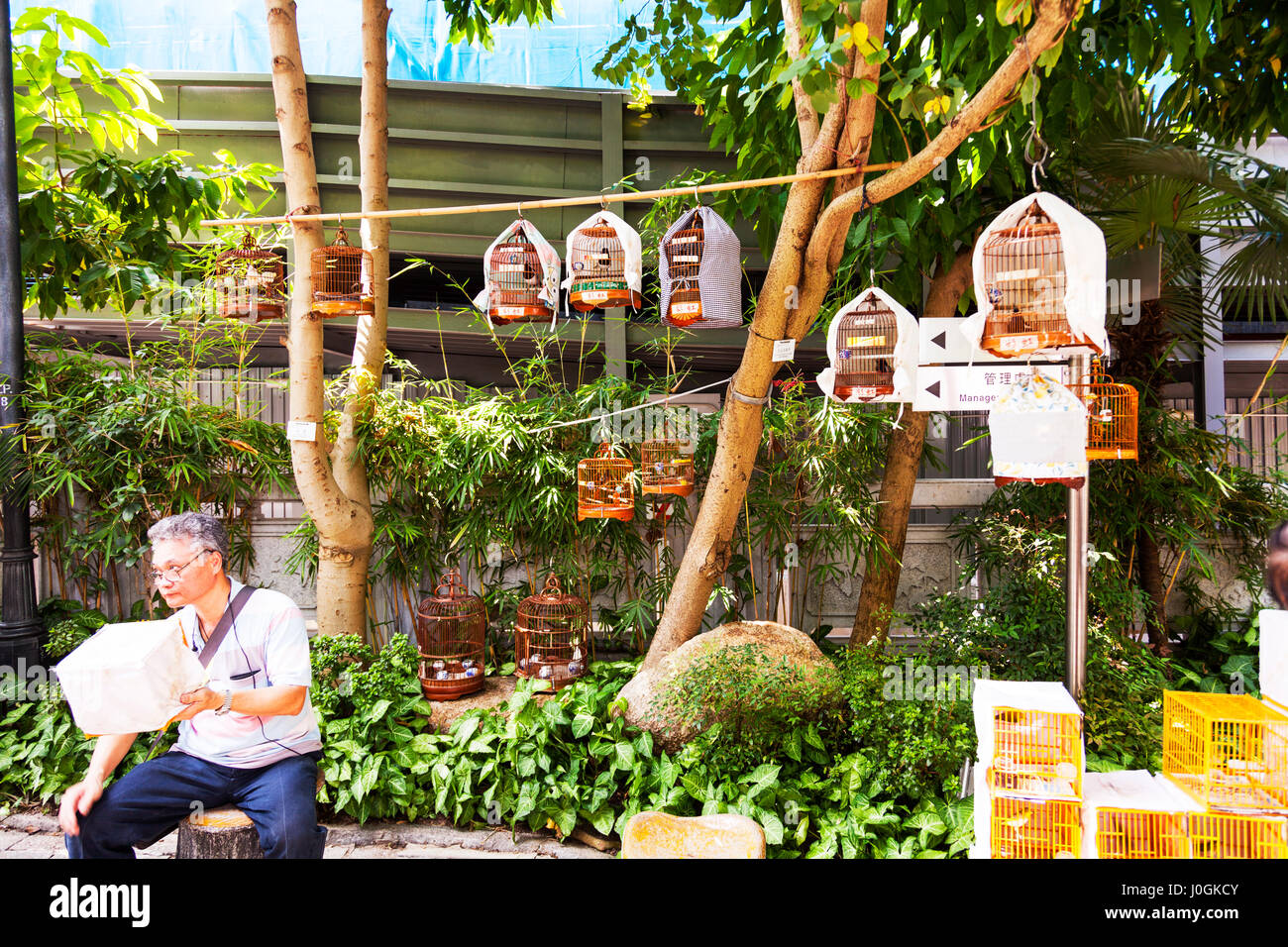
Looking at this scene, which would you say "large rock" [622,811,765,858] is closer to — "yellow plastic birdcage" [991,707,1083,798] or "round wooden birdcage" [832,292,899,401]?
"yellow plastic birdcage" [991,707,1083,798]

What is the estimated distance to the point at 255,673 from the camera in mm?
2359

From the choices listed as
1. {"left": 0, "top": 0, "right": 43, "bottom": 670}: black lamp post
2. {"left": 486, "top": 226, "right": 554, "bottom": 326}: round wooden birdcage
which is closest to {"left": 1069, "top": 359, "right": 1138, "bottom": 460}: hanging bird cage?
{"left": 486, "top": 226, "right": 554, "bottom": 326}: round wooden birdcage

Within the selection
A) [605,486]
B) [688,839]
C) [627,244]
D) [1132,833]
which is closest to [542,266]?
[627,244]

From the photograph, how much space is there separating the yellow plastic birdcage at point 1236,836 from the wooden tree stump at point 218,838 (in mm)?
2664

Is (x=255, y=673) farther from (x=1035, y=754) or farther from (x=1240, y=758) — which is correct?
(x=1240, y=758)

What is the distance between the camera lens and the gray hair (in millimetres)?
2295

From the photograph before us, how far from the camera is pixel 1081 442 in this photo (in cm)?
264

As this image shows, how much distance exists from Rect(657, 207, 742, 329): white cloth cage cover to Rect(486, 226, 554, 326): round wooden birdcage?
1.79 feet

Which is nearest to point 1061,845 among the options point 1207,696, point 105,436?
point 1207,696

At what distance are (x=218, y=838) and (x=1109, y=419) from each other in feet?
11.4

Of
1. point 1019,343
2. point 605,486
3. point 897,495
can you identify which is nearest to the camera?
point 1019,343
